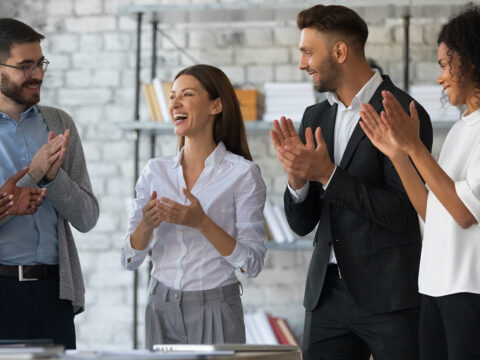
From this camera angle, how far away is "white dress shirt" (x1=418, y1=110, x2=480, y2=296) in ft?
6.01

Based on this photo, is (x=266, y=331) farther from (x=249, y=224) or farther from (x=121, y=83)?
(x=249, y=224)

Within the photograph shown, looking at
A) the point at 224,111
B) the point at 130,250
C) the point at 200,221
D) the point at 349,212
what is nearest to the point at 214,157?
the point at 224,111

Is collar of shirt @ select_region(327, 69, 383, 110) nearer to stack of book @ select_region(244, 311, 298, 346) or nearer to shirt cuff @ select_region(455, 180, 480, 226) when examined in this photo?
shirt cuff @ select_region(455, 180, 480, 226)

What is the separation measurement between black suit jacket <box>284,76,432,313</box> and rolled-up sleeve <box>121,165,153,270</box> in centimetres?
51

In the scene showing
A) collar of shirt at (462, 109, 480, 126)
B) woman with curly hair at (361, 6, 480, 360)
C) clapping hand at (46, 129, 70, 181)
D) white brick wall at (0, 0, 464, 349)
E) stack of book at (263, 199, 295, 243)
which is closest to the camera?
woman with curly hair at (361, 6, 480, 360)

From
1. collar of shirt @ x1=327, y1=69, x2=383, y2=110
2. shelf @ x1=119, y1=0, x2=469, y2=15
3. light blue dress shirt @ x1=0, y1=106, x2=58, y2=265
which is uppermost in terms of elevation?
shelf @ x1=119, y1=0, x2=469, y2=15

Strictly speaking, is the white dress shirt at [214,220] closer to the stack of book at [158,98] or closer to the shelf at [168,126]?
the shelf at [168,126]

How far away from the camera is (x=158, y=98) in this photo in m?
4.14

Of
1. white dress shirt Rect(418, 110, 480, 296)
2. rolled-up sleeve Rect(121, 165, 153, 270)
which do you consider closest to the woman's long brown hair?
rolled-up sleeve Rect(121, 165, 153, 270)

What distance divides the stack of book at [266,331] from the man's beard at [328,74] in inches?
86.0

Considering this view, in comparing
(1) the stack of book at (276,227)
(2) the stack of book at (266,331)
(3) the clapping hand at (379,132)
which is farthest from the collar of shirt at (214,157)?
(2) the stack of book at (266,331)

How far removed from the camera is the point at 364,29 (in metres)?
2.38

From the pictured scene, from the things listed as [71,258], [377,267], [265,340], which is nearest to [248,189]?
[377,267]

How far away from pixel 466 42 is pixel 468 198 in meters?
0.44
